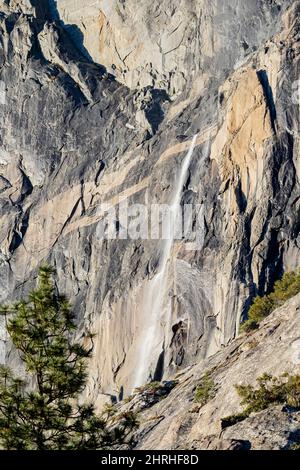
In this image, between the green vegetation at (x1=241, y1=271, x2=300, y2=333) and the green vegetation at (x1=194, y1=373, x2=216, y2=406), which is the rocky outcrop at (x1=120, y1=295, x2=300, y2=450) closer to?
the green vegetation at (x1=194, y1=373, x2=216, y2=406)

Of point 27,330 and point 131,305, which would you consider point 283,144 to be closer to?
point 131,305

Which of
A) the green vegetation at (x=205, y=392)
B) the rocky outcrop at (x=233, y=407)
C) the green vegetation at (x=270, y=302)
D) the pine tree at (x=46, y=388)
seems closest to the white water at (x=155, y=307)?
the green vegetation at (x=270, y=302)

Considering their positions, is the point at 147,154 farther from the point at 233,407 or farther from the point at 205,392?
the point at 233,407

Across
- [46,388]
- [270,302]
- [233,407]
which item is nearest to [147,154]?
[270,302]

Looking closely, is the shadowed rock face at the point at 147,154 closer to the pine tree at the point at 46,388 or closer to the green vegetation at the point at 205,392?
the green vegetation at the point at 205,392
